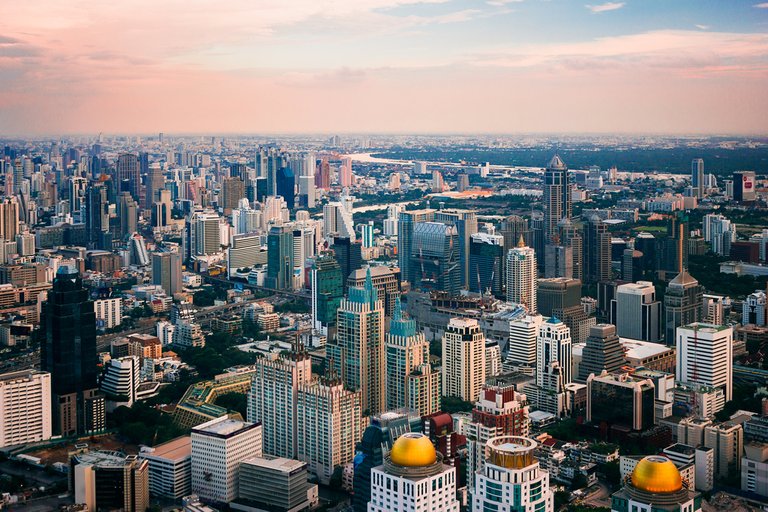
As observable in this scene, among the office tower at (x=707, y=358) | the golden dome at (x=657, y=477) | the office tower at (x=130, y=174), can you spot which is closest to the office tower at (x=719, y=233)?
the office tower at (x=707, y=358)

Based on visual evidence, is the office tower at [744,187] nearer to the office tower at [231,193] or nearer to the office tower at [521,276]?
the office tower at [521,276]

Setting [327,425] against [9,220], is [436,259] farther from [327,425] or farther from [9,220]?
[9,220]

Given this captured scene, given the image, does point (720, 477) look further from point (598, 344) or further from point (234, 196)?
point (234, 196)

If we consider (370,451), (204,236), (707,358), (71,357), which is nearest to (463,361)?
(707,358)

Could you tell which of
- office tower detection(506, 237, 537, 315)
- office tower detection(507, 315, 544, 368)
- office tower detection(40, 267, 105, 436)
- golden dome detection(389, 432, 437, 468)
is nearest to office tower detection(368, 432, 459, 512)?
golden dome detection(389, 432, 437, 468)

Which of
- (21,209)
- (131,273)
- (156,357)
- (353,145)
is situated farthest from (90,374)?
(353,145)
